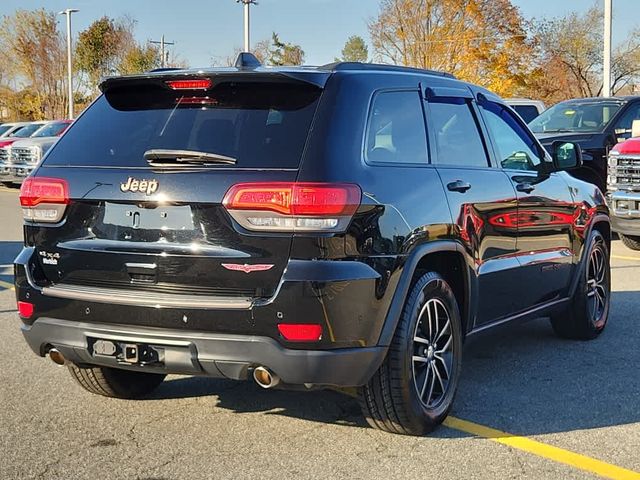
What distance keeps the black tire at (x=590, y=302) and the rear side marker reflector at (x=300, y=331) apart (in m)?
3.22

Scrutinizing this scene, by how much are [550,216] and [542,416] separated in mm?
1668

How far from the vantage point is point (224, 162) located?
4043 mm

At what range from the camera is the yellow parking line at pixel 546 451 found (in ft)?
13.2

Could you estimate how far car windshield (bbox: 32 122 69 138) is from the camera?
2473 centimetres

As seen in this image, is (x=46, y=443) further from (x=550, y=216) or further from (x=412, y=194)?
(x=550, y=216)

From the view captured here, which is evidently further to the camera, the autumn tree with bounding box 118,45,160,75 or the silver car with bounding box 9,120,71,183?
the autumn tree with bounding box 118,45,160,75

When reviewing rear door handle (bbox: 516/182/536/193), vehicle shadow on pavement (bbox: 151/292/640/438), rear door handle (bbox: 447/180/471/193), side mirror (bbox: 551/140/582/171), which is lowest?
vehicle shadow on pavement (bbox: 151/292/640/438)

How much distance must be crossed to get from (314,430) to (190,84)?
184 cm

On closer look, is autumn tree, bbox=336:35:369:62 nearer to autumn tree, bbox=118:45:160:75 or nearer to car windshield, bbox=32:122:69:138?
autumn tree, bbox=118:45:160:75

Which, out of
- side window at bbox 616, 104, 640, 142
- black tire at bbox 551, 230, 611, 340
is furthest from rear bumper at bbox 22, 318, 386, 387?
side window at bbox 616, 104, 640, 142

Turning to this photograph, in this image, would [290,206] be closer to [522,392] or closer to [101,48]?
[522,392]

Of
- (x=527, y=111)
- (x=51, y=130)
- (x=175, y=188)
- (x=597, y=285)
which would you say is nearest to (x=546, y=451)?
(x=175, y=188)

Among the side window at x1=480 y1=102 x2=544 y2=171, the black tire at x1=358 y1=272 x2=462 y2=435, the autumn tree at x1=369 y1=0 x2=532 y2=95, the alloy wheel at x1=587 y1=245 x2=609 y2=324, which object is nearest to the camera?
the black tire at x1=358 y1=272 x2=462 y2=435

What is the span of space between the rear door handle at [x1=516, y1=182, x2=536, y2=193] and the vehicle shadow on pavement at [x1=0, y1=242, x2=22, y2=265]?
6.91m
